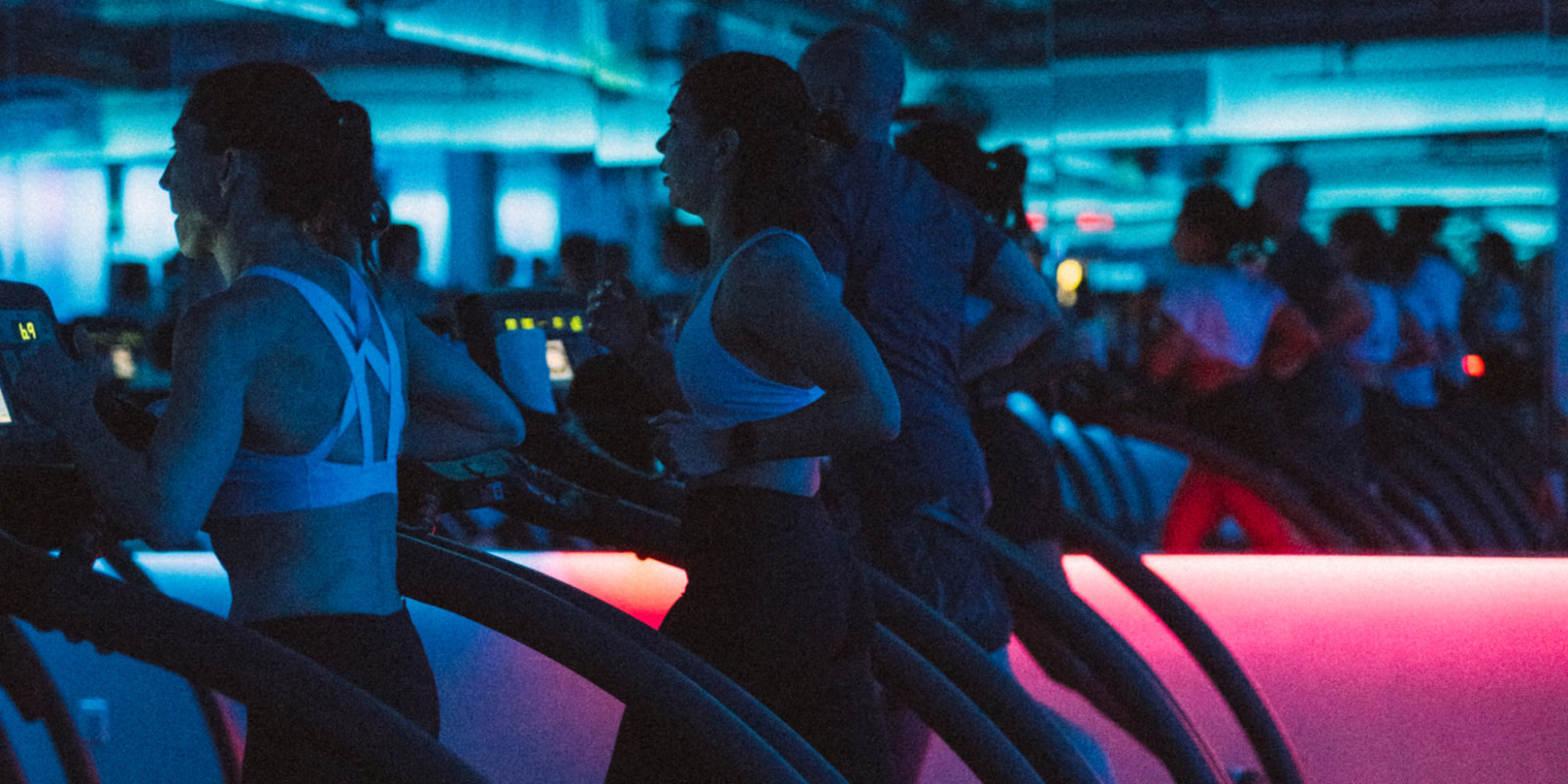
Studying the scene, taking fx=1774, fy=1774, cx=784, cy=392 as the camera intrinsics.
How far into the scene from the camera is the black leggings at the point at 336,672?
1.59 meters

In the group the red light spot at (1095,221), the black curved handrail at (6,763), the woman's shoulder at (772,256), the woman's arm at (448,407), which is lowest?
the black curved handrail at (6,763)

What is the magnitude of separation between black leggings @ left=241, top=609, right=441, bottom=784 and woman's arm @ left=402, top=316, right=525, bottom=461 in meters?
0.24

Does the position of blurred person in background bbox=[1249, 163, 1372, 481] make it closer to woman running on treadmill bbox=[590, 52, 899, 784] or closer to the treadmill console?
woman running on treadmill bbox=[590, 52, 899, 784]

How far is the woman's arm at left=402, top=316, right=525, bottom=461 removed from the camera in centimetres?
182

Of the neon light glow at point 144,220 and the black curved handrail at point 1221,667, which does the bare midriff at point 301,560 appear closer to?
the black curved handrail at point 1221,667

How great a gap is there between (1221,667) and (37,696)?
201cm

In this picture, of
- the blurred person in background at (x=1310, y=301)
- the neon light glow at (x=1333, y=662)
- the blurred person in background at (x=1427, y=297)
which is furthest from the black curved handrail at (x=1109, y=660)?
the blurred person in background at (x=1427, y=297)

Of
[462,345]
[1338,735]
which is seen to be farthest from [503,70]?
[462,345]

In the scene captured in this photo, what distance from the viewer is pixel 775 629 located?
6.19 ft

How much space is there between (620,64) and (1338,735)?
8.79 ft

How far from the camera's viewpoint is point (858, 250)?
2404 mm

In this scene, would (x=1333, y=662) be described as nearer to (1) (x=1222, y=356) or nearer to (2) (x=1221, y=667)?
(2) (x=1221, y=667)

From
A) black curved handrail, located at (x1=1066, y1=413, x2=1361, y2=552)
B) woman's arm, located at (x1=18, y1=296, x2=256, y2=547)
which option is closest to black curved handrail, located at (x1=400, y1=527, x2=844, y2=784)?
woman's arm, located at (x1=18, y1=296, x2=256, y2=547)

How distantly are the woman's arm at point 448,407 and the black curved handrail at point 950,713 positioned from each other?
62 centimetres
